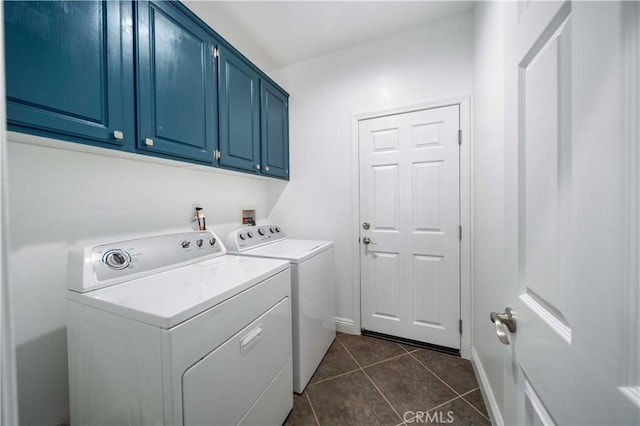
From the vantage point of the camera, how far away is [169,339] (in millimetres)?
686

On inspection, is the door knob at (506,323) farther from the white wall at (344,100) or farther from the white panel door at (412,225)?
the white wall at (344,100)

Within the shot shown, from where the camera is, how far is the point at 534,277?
1.79 feet

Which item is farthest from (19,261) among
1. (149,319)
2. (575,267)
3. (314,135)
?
(314,135)

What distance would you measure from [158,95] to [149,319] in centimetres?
108

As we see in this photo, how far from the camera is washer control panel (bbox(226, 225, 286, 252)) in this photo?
1682 millimetres

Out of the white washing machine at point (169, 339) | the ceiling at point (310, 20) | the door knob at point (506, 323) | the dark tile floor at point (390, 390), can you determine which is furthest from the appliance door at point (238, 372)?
the ceiling at point (310, 20)

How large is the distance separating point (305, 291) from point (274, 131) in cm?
150

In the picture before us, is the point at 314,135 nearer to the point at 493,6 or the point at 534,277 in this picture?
the point at 493,6

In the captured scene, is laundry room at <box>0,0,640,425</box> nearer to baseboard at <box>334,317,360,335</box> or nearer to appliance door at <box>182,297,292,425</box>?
baseboard at <box>334,317,360,335</box>

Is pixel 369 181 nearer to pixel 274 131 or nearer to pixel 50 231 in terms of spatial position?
pixel 274 131

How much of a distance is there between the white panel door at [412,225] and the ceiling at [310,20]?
74 centimetres

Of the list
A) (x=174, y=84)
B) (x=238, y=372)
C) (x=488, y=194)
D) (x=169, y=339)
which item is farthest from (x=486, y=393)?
(x=174, y=84)

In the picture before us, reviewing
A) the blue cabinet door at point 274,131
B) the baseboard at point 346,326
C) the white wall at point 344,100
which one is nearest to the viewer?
the white wall at point 344,100

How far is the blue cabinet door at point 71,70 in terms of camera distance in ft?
2.45
